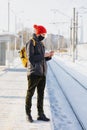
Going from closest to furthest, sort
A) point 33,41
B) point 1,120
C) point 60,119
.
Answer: point 33,41 < point 1,120 < point 60,119

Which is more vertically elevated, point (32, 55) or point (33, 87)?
point (32, 55)

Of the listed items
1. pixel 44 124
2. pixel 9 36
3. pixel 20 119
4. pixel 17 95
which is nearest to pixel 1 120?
pixel 20 119

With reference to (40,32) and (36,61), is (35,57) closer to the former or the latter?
(36,61)

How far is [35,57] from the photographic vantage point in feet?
26.3

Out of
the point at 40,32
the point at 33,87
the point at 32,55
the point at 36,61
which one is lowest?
the point at 33,87

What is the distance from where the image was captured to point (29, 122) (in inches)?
331

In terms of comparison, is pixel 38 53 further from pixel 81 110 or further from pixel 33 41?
pixel 81 110

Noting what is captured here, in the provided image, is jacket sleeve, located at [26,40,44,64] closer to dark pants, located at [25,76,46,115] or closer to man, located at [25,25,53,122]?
man, located at [25,25,53,122]

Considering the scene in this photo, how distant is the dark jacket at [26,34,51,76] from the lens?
26.2 feet

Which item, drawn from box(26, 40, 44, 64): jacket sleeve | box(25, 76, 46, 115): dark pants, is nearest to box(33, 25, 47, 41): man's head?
box(26, 40, 44, 64): jacket sleeve

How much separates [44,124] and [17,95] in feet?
17.5

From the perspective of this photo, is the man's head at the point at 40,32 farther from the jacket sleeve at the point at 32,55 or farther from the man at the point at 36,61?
the jacket sleeve at the point at 32,55

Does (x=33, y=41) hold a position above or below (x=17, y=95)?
above

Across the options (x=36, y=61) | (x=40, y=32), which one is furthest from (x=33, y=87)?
(x=40, y=32)
